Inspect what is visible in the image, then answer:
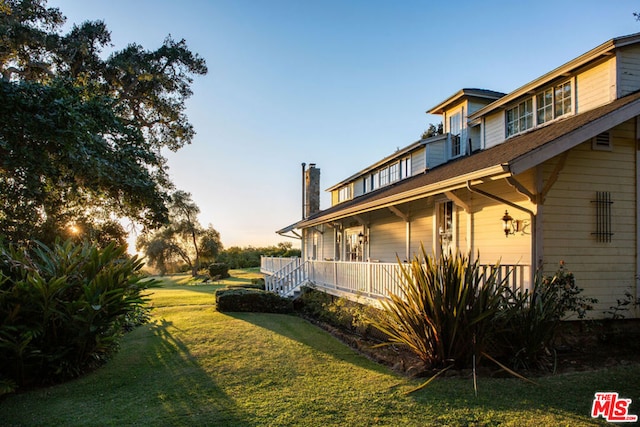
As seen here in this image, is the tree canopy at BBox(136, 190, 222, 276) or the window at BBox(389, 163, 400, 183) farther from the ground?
the window at BBox(389, 163, 400, 183)

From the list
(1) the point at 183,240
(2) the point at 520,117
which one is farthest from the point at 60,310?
(1) the point at 183,240

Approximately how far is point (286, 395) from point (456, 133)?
483 inches

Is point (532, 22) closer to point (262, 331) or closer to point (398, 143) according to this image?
point (262, 331)

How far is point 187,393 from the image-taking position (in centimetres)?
533

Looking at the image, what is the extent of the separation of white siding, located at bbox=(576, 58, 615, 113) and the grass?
5896 millimetres

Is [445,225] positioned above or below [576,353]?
above

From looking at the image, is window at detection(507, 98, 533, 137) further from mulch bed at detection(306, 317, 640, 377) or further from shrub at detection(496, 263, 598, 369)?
shrub at detection(496, 263, 598, 369)

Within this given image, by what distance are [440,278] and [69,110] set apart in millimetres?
7700

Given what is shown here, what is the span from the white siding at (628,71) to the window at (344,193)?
49.5 ft

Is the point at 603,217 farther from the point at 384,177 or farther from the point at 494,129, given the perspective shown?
the point at 384,177

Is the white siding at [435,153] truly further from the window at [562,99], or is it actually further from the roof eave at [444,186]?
the window at [562,99]

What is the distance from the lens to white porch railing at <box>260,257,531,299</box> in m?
7.03

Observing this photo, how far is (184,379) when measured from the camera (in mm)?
5949

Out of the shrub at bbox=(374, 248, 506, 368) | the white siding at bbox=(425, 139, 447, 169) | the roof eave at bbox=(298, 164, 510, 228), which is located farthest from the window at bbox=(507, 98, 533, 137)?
Result: the shrub at bbox=(374, 248, 506, 368)
